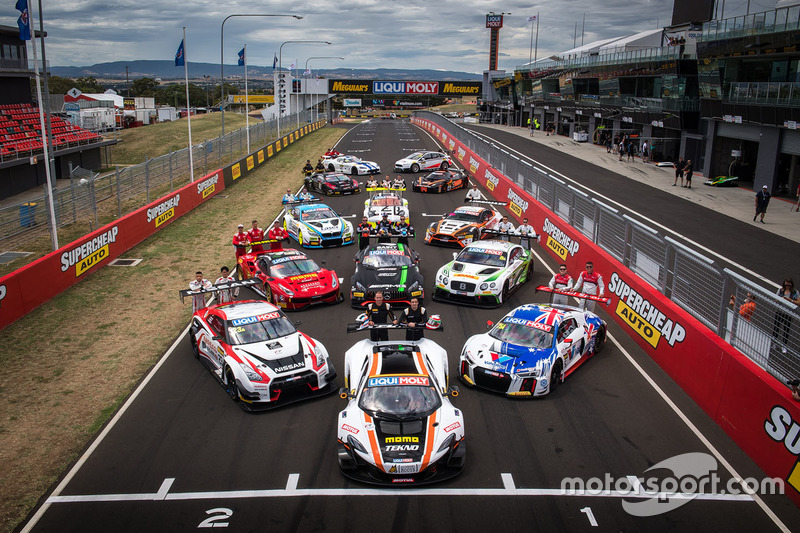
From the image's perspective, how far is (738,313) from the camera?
34.8 ft

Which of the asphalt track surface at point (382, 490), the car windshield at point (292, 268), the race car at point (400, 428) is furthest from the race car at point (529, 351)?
the car windshield at point (292, 268)

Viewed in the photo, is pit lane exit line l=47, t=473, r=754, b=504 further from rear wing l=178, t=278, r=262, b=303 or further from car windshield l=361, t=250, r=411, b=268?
car windshield l=361, t=250, r=411, b=268

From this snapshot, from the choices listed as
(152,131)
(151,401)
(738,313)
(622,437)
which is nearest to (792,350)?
(738,313)

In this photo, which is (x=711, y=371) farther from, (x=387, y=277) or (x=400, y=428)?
(x=387, y=277)

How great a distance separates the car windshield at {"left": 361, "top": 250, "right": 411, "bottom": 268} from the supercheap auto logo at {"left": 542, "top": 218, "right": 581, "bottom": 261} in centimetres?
574

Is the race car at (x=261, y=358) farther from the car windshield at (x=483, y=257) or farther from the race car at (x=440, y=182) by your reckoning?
the race car at (x=440, y=182)

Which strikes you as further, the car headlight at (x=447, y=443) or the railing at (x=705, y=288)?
the railing at (x=705, y=288)

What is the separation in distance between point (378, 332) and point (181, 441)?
3877 mm

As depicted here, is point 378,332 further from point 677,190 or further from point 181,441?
point 677,190

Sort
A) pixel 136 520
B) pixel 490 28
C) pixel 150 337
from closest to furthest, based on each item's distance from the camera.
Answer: pixel 136 520, pixel 150 337, pixel 490 28

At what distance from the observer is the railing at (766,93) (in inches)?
1200

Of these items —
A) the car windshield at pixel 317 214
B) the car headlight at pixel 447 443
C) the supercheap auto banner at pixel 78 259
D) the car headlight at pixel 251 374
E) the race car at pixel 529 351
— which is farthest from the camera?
the car windshield at pixel 317 214

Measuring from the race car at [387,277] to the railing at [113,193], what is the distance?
1033 cm

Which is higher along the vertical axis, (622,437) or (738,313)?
(738,313)
